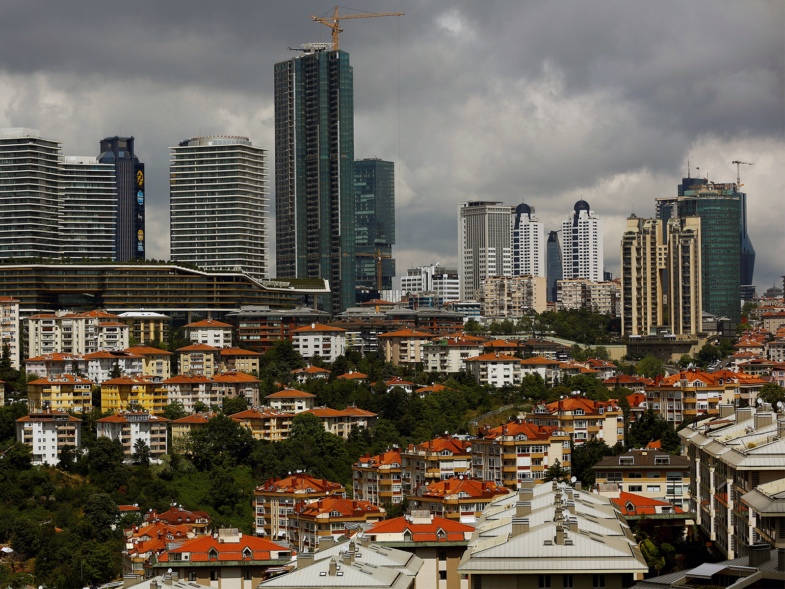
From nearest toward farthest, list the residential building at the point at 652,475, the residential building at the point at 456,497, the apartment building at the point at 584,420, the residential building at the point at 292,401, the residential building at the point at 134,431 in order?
the residential building at the point at 652,475
the residential building at the point at 456,497
the apartment building at the point at 584,420
the residential building at the point at 134,431
the residential building at the point at 292,401

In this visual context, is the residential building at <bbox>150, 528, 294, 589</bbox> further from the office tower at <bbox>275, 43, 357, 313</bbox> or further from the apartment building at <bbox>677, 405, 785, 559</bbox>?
the office tower at <bbox>275, 43, 357, 313</bbox>

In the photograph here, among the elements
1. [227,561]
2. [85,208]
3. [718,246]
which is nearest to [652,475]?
[227,561]

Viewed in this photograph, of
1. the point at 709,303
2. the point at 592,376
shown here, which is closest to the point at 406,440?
the point at 592,376

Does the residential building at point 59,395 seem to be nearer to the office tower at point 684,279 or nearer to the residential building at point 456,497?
the residential building at point 456,497

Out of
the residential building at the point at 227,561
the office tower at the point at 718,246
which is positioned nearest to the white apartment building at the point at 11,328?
the residential building at the point at 227,561

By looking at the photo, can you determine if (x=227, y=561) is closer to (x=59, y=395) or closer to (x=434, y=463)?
(x=434, y=463)

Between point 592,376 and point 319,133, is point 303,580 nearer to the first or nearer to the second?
point 592,376
